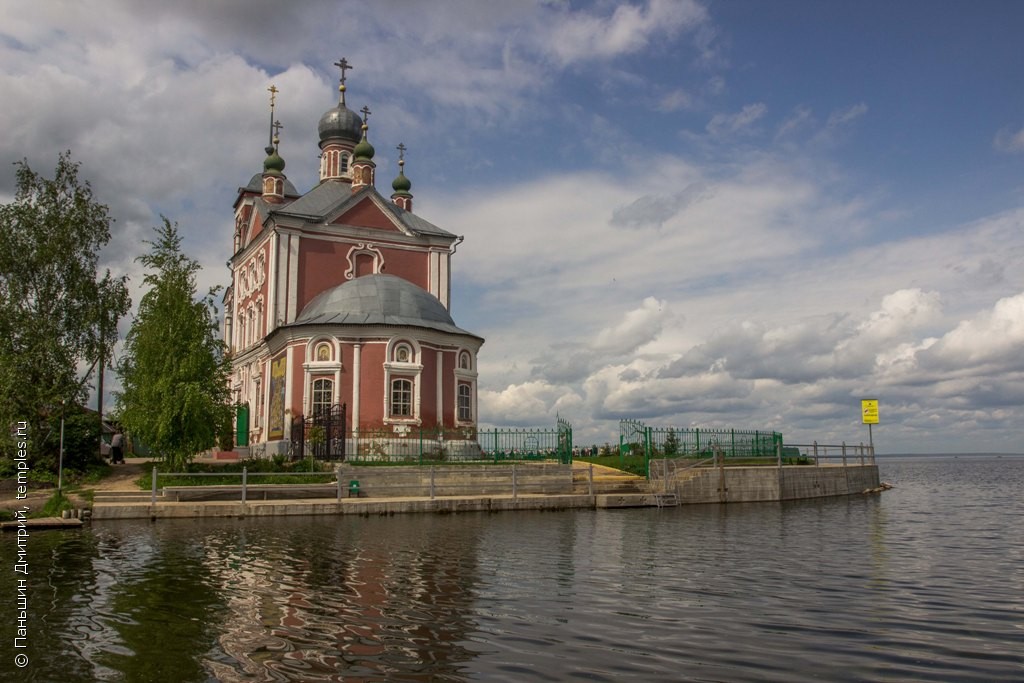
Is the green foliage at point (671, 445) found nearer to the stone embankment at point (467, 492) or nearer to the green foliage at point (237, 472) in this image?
the stone embankment at point (467, 492)

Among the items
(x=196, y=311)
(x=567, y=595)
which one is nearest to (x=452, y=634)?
(x=567, y=595)

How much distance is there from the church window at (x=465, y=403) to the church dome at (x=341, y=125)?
2000 cm

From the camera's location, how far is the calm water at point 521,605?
25.0 feet

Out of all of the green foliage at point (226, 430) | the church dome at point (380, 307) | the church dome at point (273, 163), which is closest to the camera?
the green foliage at point (226, 430)

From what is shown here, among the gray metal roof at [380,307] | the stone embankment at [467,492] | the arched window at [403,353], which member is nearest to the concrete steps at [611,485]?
the stone embankment at [467,492]

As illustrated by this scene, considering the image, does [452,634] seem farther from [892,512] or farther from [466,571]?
[892,512]

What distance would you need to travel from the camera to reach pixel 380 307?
1362 inches

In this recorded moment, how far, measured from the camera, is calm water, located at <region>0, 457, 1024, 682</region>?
7617 millimetres

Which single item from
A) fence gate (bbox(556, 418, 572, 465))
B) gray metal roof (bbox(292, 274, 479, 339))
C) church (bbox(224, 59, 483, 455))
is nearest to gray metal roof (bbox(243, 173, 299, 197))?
church (bbox(224, 59, 483, 455))

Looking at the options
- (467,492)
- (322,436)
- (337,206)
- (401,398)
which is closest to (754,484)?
(467,492)

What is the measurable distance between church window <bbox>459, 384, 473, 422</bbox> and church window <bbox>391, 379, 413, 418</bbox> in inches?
99.3

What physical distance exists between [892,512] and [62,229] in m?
29.4

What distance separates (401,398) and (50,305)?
13.1 m

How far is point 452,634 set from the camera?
347 inches
